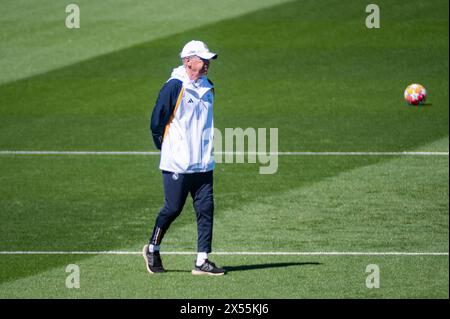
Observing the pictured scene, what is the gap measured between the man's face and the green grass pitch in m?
1.98

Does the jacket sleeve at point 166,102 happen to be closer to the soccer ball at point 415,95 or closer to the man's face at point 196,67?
the man's face at point 196,67

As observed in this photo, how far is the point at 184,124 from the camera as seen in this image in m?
10.2

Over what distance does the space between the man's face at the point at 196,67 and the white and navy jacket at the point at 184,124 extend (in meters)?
0.06

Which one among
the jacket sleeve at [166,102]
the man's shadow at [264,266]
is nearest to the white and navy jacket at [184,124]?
the jacket sleeve at [166,102]

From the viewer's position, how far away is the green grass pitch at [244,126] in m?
10.6

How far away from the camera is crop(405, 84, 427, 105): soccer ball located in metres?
20.4

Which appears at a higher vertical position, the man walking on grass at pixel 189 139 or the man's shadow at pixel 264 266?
the man walking on grass at pixel 189 139

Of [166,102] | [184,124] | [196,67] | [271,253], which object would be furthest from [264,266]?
[196,67]

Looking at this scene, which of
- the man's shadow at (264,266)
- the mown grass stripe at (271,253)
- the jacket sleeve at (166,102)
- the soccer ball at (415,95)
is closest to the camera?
the jacket sleeve at (166,102)

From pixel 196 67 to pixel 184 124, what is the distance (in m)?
0.57

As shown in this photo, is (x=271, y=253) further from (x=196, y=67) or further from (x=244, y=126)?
(x=244, y=126)

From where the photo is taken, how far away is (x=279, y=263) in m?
10.9

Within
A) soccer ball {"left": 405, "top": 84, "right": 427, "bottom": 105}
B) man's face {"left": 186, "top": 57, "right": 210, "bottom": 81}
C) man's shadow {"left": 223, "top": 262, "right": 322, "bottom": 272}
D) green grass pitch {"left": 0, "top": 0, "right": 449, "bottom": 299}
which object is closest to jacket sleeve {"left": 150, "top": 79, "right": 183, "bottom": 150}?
man's face {"left": 186, "top": 57, "right": 210, "bottom": 81}

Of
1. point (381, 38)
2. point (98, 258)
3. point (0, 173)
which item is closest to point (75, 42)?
point (381, 38)
